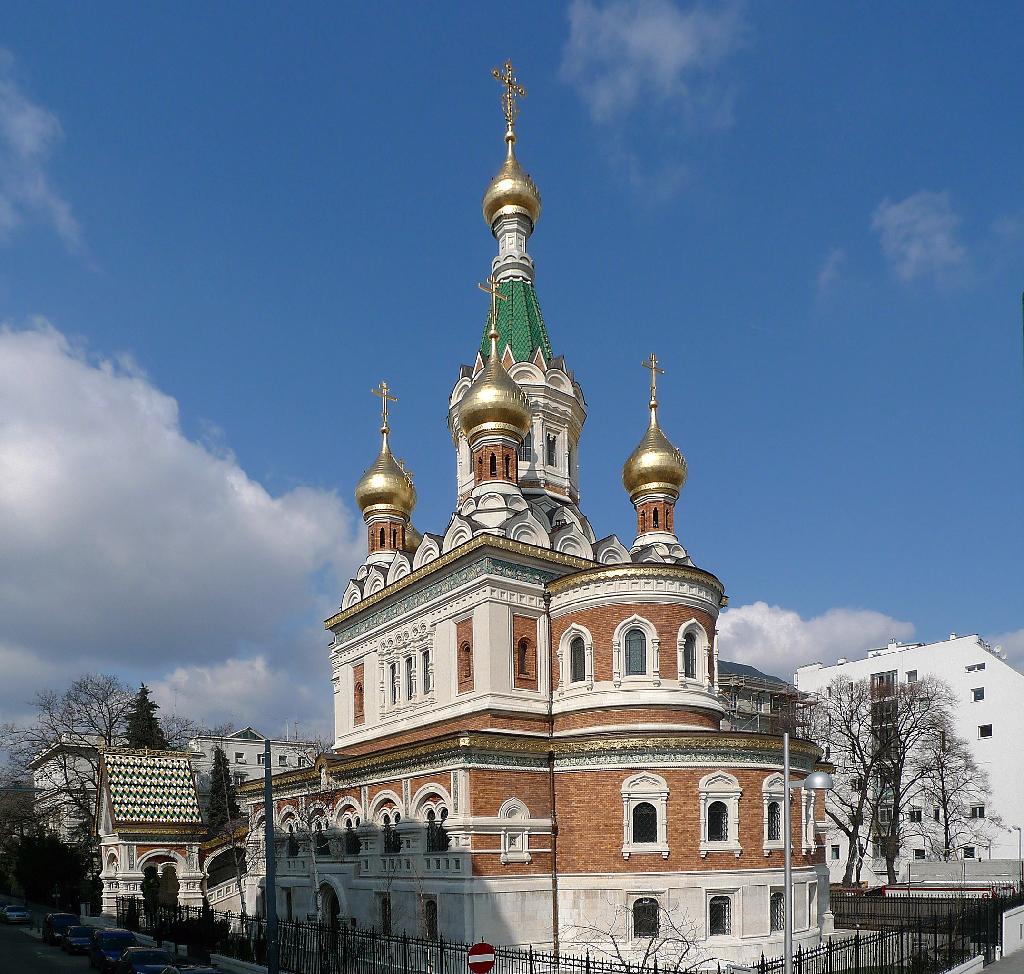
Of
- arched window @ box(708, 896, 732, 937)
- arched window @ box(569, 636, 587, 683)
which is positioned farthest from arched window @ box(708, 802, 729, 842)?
arched window @ box(569, 636, 587, 683)

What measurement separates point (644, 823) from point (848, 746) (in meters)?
27.1

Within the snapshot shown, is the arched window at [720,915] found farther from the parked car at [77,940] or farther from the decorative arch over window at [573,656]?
the parked car at [77,940]

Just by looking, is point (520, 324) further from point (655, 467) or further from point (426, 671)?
point (426, 671)

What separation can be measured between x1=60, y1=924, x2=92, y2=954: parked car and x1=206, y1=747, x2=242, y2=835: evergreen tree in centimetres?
720

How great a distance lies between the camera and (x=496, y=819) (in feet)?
75.0

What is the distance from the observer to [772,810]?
78.7 ft

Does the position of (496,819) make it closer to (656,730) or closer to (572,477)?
(656,730)

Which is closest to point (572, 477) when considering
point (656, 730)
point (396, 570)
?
point (396, 570)

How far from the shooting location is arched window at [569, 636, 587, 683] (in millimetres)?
25734

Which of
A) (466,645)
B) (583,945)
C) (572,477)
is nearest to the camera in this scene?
(583,945)

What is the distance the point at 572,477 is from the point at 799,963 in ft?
62.1

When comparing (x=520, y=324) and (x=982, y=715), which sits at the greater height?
(x=520, y=324)

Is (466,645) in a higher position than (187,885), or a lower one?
higher

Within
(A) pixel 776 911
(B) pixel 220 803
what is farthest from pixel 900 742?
(B) pixel 220 803
